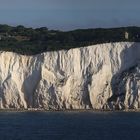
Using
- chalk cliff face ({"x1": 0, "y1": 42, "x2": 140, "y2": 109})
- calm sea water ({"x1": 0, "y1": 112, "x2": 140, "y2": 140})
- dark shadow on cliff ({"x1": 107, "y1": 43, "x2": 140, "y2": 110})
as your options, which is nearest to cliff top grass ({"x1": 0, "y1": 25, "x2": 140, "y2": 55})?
chalk cliff face ({"x1": 0, "y1": 42, "x2": 140, "y2": 109})

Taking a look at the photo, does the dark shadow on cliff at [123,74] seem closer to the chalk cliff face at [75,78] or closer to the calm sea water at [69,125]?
the chalk cliff face at [75,78]

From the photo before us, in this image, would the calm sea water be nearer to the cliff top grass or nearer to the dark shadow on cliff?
the dark shadow on cliff

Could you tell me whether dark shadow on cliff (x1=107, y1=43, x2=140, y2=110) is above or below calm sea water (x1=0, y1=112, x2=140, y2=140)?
above

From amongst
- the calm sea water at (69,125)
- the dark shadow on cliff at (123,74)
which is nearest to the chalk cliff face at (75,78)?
the dark shadow on cliff at (123,74)

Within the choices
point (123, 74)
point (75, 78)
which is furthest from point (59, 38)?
point (123, 74)

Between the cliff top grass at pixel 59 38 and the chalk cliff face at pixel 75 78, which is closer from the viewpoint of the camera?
the chalk cliff face at pixel 75 78

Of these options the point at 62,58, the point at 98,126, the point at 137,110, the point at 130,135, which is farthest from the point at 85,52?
the point at 130,135

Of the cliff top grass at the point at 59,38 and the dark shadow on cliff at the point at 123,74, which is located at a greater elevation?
the cliff top grass at the point at 59,38
